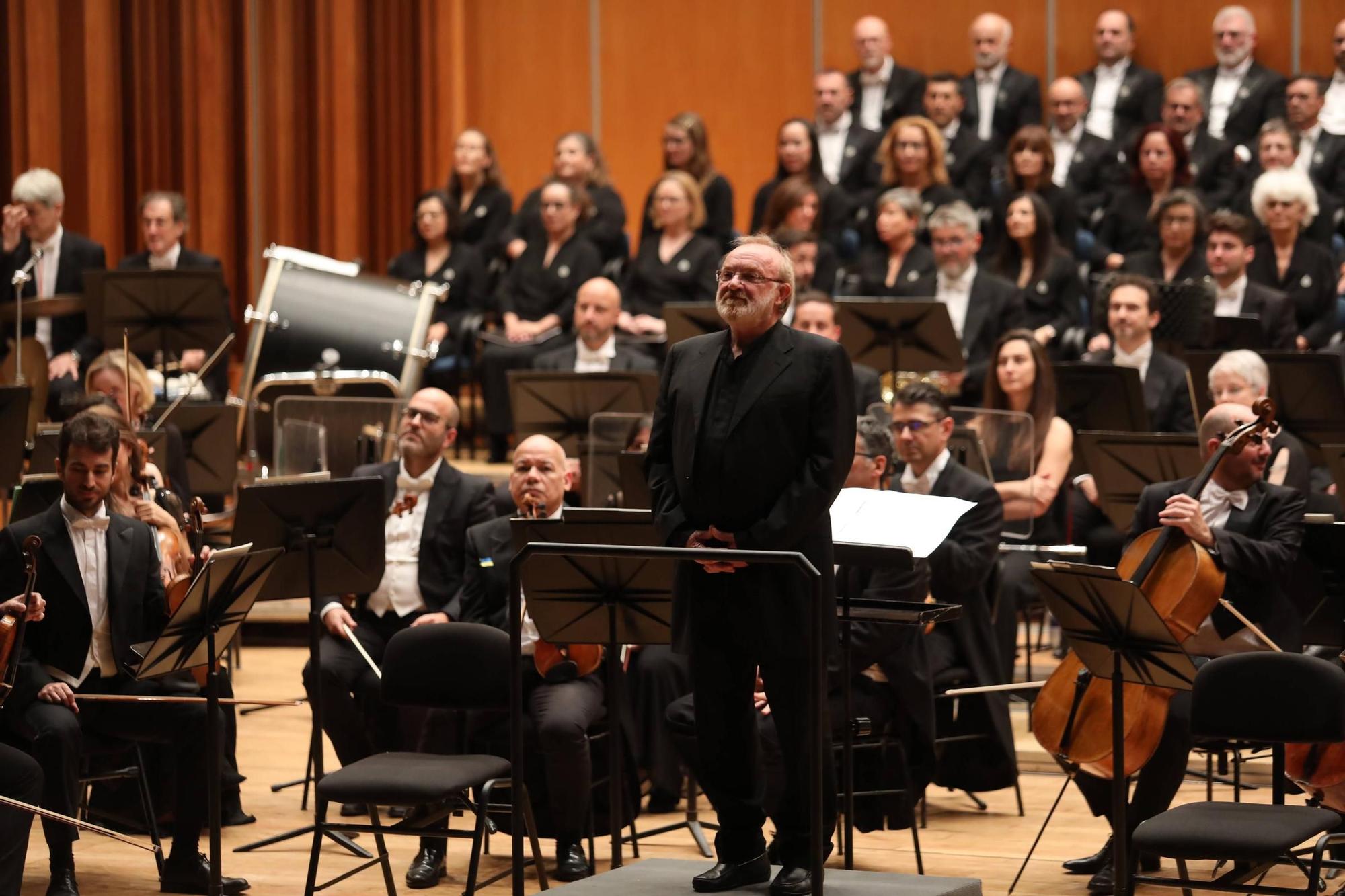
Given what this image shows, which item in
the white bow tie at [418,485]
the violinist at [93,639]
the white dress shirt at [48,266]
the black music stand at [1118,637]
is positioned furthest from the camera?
the white dress shirt at [48,266]

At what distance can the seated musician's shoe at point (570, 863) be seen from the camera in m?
4.61

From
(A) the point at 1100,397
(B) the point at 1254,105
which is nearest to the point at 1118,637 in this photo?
(A) the point at 1100,397

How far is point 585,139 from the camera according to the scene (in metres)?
9.02

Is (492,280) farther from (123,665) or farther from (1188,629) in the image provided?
(1188,629)

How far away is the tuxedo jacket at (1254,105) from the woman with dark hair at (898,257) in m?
2.03

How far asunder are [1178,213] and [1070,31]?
10.6ft

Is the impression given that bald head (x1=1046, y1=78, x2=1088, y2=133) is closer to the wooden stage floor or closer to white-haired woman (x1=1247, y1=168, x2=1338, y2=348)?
white-haired woman (x1=1247, y1=168, x2=1338, y2=348)

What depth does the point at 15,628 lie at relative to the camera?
4102 mm

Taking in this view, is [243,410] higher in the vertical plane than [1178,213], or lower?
lower

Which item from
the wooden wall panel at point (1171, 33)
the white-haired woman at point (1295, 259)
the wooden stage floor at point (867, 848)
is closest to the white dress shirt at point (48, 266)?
the wooden stage floor at point (867, 848)

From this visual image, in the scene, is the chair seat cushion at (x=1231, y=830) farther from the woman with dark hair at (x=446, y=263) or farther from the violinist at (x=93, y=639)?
the woman with dark hair at (x=446, y=263)

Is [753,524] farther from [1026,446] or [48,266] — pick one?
[48,266]

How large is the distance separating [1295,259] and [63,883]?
5.24 meters

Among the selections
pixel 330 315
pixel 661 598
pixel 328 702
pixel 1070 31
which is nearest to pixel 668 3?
pixel 1070 31
